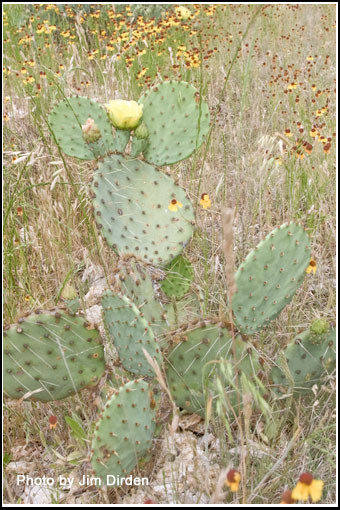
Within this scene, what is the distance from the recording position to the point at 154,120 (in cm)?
205

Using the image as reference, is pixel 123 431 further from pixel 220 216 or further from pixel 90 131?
pixel 220 216

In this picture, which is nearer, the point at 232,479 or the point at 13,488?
the point at 232,479

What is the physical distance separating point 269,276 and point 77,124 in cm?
106

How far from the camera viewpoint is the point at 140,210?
6.37ft

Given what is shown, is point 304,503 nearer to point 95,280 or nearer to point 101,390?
point 101,390

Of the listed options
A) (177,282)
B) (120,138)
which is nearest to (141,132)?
(120,138)

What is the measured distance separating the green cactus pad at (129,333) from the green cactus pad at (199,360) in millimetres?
87

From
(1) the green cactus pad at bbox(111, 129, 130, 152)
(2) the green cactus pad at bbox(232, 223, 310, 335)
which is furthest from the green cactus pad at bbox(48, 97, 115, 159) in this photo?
(2) the green cactus pad at bbox(232, 223, 310, 335)

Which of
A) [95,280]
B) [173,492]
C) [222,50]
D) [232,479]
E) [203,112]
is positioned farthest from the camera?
[222,50]

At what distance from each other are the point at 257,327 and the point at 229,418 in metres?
0.28

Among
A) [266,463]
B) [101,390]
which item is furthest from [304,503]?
[101,390]

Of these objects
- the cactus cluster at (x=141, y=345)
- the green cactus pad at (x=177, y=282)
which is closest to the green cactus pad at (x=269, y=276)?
the cactus cluster at (x=141, y=345)

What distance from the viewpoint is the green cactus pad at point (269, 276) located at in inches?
57.4

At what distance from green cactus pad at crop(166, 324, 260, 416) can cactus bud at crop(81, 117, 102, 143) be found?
81cm
